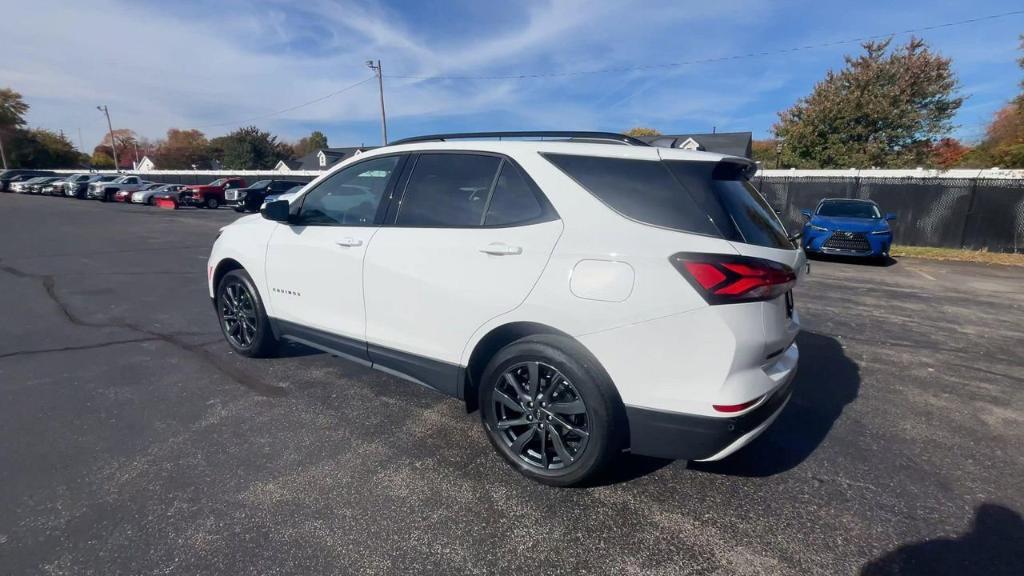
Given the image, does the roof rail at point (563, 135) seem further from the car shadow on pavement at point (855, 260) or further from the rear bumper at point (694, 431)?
the car shadow on pavement at point (855, 260)

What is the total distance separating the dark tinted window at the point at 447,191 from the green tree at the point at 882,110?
29.7 m

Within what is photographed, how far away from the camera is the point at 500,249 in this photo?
2561mm

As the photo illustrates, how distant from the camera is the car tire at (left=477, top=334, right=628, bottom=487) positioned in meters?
2.33

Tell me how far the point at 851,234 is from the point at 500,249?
35.6 ft

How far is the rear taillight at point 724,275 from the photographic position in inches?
83.2

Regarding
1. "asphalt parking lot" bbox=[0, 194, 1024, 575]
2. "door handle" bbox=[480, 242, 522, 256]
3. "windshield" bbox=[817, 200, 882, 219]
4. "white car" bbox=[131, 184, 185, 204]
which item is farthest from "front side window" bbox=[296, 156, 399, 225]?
"white car" bbox=[131, 184, 185, 204]

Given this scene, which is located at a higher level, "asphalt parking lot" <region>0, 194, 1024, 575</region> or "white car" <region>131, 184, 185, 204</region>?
"white car" <region>131, 184, 185, 204</region>

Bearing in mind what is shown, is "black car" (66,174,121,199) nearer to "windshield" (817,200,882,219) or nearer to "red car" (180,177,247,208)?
"red car" (180,177,247,208)

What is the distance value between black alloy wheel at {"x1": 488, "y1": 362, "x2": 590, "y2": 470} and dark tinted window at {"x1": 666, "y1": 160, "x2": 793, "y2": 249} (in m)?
1.05

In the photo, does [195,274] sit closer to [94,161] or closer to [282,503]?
[282,503]

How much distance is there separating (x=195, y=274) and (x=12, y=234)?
30.8 ft

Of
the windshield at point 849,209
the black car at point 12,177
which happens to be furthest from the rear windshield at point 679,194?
the black car at point 12,177

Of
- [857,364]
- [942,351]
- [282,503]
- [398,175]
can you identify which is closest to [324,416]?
[282,503]

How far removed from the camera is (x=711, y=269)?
6.94ft
